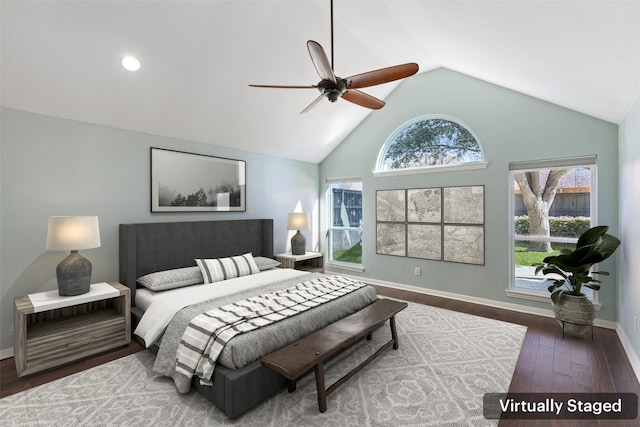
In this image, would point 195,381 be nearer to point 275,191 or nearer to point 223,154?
point 223,154

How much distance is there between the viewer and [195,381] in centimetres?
222

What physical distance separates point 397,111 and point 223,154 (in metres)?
2.99

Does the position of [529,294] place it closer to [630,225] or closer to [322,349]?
[630,225]

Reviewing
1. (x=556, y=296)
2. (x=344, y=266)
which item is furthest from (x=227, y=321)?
Answer: (x=344, y=266)

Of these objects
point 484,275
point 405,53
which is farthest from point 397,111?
point 484,275

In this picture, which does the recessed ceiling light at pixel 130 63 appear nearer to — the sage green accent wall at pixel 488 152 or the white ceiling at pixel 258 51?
the white ceiling at pixel 258 51

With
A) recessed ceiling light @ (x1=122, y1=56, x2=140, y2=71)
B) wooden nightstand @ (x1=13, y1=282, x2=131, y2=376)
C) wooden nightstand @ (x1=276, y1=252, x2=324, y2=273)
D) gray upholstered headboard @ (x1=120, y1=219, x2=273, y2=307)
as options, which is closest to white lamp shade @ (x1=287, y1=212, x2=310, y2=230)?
gray upholstered headboard @ (x1=120, y1=219, x2=273, y2=307)

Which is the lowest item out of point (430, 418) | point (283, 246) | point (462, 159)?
point (430, 418)

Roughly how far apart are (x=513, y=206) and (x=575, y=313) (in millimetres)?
1516

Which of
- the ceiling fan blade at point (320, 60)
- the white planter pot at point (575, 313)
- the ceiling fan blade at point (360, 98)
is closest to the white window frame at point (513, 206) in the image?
the white planter pot at point (575, 313)

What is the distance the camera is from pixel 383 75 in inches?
87.1

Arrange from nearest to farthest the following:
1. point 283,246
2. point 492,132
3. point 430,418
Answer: point 430,418
point 492,132
point 283,246

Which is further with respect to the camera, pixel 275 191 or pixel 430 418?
pixel 275 191

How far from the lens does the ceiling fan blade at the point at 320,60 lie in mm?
1835
